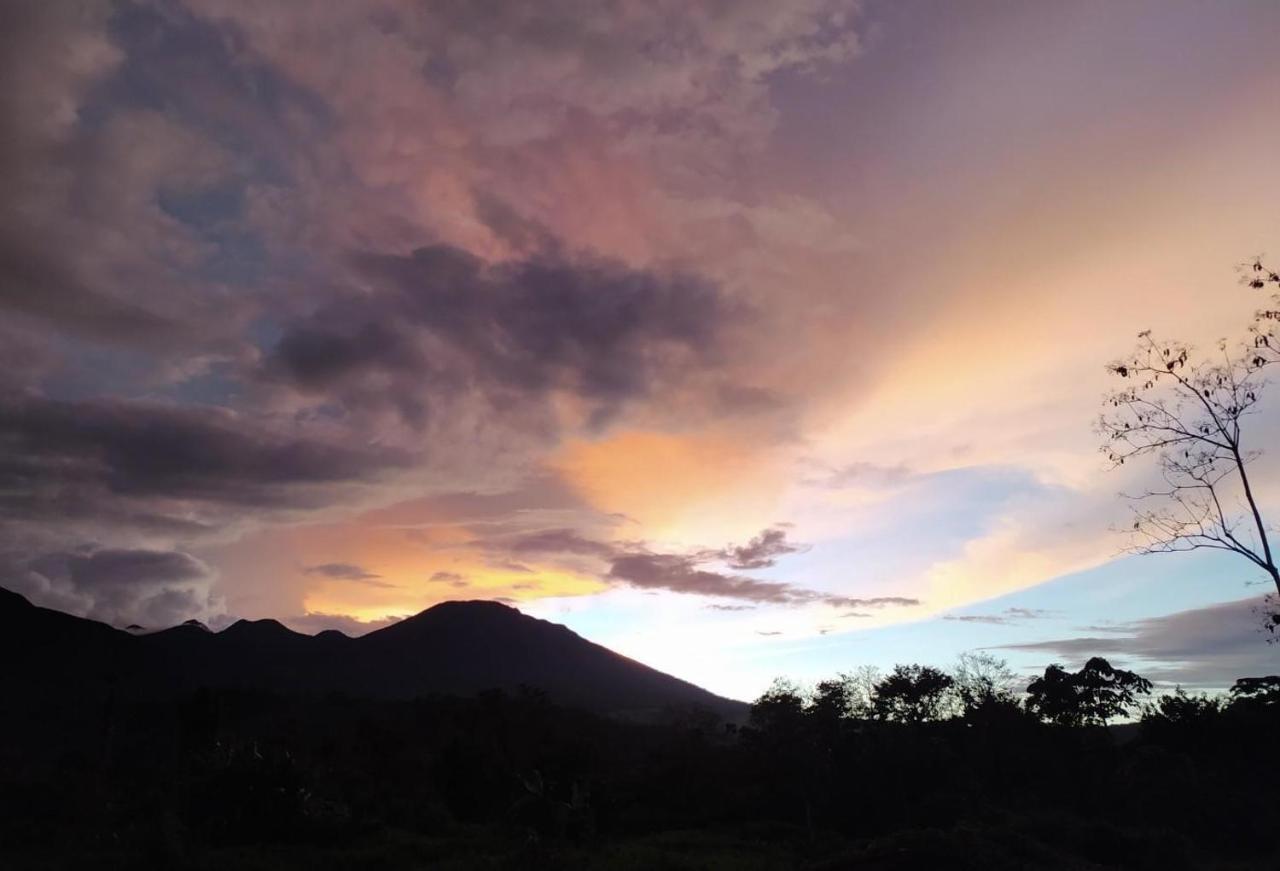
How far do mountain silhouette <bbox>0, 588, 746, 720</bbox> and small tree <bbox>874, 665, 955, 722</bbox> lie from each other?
44.3 m

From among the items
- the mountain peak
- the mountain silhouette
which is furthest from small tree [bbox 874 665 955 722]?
the mountain peak

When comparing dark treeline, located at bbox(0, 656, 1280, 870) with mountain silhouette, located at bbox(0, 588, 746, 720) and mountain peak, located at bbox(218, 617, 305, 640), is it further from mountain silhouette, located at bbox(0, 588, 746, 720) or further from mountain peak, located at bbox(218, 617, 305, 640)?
mountain peak, located at bbox(218, 617, 305, 640)

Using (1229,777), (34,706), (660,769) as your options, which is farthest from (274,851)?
(34,706)

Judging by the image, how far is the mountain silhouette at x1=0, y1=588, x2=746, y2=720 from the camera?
11600 cm

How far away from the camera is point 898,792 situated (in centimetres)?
4388

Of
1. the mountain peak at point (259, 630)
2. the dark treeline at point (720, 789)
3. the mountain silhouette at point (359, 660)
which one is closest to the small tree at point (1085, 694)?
the dark treeline at point (720, 789)

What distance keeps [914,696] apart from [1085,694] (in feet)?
31.8

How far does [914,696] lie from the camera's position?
52.5 meters

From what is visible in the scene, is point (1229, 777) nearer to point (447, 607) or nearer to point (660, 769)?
point (660, 769)

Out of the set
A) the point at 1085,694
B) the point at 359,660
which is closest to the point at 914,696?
the point at 1085,694

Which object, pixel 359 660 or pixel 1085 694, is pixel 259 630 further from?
pixel 1085 694

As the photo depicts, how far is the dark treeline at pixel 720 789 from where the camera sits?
27281 millimetres

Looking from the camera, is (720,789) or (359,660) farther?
(359,660)

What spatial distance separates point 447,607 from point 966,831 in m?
177
